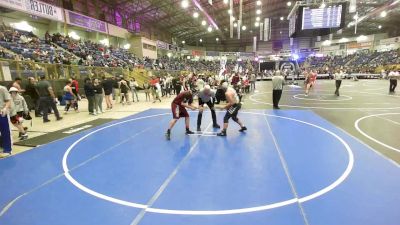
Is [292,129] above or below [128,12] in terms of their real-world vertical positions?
below

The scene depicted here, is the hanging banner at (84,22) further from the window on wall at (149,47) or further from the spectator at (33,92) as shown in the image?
the spectator at (33,92)

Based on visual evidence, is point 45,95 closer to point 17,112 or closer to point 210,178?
point 17,112

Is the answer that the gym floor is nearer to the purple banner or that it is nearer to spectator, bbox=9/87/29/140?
spectator, bbox=9/87/29/140

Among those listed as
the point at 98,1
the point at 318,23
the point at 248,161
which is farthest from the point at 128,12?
the point at 248,161

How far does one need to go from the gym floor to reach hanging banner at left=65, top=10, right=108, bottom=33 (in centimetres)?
2028

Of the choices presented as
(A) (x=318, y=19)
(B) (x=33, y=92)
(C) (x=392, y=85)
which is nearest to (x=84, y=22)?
(B) (x=33, y=92)

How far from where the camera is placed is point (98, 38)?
31.8 meters

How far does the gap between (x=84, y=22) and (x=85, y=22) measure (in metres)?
0.14

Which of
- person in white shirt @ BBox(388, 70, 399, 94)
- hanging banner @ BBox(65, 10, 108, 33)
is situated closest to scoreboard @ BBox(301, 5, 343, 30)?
person in white shirt @ BBox(388, 70, 399, 94)

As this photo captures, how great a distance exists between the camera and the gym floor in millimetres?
3399

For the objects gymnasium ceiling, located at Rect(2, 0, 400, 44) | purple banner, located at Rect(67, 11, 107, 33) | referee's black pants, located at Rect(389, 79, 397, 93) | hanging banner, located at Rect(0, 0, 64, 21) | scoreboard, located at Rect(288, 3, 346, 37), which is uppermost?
gymnasium ceiling, located at Rect(2, 0, 400, 44)

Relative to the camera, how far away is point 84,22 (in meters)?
25.9

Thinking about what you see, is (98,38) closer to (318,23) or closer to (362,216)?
(318,23)

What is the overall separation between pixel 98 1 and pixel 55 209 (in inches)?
1327
